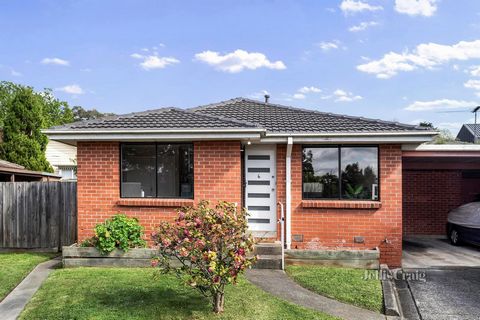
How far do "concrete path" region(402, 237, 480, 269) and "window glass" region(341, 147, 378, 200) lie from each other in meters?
1.88

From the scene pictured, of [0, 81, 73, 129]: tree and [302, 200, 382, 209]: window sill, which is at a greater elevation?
[0, 81, 73, 129]: tree

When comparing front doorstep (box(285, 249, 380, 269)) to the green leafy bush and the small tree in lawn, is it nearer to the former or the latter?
the green leafy bush

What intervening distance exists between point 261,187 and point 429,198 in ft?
23.9

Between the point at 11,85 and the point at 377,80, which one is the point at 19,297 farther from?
the point at 11,85

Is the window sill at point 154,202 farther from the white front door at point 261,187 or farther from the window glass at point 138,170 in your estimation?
the white front door at point 261,187

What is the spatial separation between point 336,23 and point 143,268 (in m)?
13.1

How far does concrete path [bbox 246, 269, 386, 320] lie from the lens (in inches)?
238

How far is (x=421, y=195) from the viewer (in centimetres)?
1386

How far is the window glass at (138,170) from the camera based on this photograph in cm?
936

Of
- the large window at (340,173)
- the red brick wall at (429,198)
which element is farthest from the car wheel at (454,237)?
Result: the large window at (340,173)

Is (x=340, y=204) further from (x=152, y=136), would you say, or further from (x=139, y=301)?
(x=139, y=301)

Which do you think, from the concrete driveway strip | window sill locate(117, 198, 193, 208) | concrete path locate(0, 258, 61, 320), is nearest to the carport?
the concrete driveway strip

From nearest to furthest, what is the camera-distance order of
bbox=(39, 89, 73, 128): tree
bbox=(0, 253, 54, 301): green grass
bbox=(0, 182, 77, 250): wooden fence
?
bbox=(0, 253, 54, 301): green grass
bbox=(0, 182, 77, 250): wooden fence
bbox=(39, 89, 73, 128): tree

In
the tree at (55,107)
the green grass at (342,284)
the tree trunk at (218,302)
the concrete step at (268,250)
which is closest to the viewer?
the tree trunk at (218,302)
